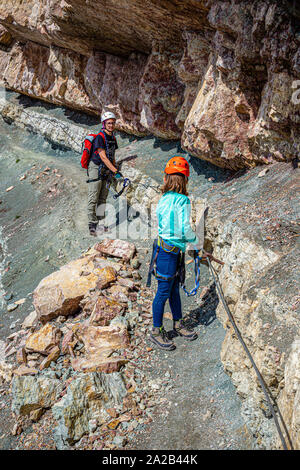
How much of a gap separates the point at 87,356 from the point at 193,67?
6553 mm

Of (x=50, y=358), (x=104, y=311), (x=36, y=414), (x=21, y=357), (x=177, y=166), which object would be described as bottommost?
(x=21, y=357)

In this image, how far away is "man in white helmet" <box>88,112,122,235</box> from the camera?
8445 mm

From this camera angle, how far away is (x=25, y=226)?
11250 millimetres

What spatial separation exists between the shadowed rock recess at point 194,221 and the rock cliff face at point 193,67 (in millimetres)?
31

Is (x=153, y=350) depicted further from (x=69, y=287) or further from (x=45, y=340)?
(x=69, y=287)

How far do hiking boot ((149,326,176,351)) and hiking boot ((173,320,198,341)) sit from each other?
25 centimetres

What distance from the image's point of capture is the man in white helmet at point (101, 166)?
8.45 meters

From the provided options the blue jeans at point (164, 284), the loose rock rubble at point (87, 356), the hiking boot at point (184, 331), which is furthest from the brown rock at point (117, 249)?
the blue jeans at point (164, 284)

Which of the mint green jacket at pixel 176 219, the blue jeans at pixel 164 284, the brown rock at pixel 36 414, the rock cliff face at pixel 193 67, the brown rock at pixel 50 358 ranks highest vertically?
the rock cliff face at pixel 193 67

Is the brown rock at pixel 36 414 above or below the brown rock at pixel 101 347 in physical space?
below

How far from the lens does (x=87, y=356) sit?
17.0 ft

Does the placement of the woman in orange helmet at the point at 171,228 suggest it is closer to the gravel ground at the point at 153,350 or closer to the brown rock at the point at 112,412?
the gravel ground at the point at 153,350

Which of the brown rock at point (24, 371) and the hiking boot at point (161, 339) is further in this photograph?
the brown rock at point (24, 371)

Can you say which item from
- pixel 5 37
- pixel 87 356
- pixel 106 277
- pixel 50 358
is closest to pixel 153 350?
pixel 87 356
